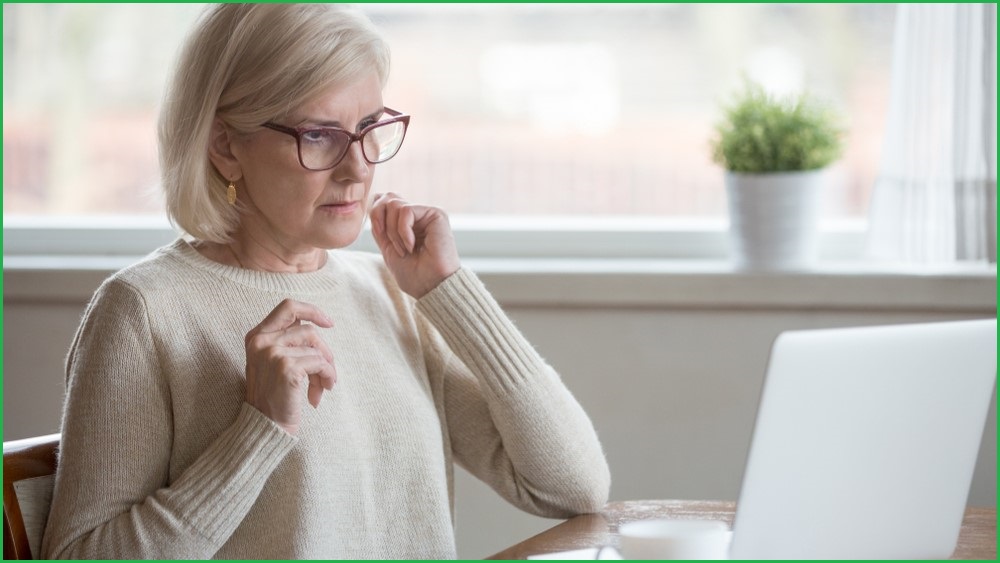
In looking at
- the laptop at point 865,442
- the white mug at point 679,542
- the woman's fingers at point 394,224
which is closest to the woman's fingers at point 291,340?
the woman's fingers at point 394,224

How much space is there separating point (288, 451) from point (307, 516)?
10 cm

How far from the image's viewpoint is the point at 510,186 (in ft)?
8.62

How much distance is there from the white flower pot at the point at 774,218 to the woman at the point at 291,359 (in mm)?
907

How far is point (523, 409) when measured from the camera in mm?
1521

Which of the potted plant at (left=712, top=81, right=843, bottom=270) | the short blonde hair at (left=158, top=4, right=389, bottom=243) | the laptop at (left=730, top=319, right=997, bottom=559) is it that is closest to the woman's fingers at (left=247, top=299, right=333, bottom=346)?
the short blonde hair at (left=158, top=4, right=389, bottom=243)

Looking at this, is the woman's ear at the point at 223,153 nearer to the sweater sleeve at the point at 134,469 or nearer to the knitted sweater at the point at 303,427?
the knitted sweater at the point at 303,427

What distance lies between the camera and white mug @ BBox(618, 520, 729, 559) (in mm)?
1101

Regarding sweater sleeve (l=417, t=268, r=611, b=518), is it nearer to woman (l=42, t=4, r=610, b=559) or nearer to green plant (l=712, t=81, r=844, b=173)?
woman (l=42, t=4, r=610, b=559)

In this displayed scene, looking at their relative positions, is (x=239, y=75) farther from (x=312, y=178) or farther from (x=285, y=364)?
(x=285, y=364)

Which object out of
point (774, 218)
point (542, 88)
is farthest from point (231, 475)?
point (542, 88)

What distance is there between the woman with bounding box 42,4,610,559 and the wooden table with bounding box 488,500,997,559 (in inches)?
2.7

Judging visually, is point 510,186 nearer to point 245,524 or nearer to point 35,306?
point 35,306

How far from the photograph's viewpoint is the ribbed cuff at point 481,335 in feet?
5.02

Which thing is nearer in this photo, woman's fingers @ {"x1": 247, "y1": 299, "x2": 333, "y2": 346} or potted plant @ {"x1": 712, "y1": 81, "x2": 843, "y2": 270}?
woman's fingers @ {"x1": 247, "y1": 299, "x2": 333, "y2": 346}
